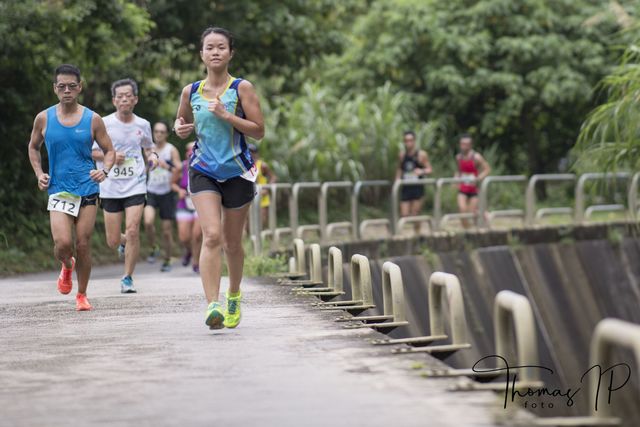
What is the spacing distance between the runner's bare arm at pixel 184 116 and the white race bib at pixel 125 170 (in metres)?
3.57

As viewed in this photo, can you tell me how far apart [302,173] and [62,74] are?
51.5ft

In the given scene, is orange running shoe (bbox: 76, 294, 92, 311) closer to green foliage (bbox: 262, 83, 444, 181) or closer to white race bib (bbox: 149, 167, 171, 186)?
white race bib (bbox: 149, 167, 171, 186)

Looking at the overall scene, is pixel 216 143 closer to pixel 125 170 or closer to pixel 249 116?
pixel 249 116

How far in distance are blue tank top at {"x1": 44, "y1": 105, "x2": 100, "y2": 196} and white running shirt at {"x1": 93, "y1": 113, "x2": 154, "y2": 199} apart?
1.89 metres

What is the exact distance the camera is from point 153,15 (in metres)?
23.0

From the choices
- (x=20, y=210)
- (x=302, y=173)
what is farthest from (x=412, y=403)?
(x=302, y=173)

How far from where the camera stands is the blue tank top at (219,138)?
28.0 feet

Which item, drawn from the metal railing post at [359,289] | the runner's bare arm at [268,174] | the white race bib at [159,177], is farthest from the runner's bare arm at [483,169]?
the metal railing post at [359,289]

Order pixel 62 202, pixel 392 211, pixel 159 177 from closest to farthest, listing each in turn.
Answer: pixel 62 202 < pixel 159 177 < pixel 392 211

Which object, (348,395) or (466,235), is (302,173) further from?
(348,395)

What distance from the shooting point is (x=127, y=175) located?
12219 mm

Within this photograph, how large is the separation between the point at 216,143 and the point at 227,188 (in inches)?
12.3

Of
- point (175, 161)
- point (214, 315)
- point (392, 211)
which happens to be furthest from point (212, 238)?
point (392, 211)

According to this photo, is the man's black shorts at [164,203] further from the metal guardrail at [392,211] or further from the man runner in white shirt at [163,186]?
the metal guardrail at [392,211]
